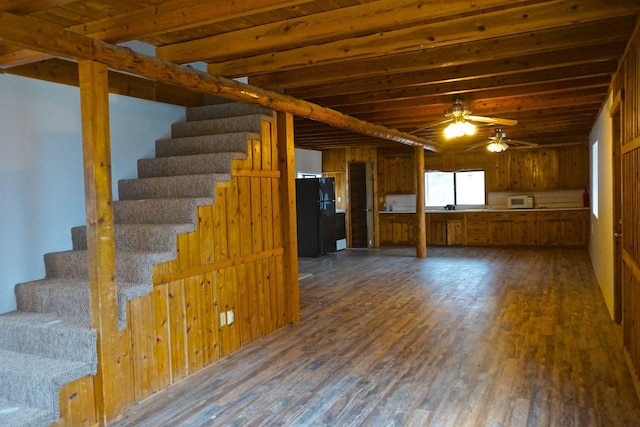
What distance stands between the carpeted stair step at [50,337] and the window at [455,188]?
1048 cm

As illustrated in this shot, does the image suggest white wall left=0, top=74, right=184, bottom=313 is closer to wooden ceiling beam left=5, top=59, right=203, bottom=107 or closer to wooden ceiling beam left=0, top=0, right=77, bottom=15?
wooden ceiling beam left=5, top=59, right=203, bottom=107

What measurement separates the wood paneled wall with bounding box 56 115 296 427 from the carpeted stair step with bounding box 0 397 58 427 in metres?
0.09

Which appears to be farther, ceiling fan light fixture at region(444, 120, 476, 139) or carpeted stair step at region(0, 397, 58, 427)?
ceiling fan light fixture at region(444, 120, 476, 139)

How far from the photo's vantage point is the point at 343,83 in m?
5.24

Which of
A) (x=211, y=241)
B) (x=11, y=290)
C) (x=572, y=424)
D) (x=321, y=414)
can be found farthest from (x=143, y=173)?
(x=572, y=424)

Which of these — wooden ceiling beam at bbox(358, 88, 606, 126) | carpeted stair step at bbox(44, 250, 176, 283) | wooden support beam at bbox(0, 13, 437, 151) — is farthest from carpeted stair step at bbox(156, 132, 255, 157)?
wooden ceiling beam at bbox(358, 88, 606, 126)

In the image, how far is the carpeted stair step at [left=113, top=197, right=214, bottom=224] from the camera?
4.02 meters

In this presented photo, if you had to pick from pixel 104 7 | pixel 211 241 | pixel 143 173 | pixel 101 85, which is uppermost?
pixel 104 7

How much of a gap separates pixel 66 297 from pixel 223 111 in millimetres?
2791

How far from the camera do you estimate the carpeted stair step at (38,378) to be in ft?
9.09

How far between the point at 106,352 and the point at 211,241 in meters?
1.34

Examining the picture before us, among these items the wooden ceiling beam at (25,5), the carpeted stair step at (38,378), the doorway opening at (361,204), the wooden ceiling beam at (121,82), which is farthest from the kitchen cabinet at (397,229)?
the wooden ceiling beam at (25,5)

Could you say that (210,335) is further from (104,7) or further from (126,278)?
(104,7)

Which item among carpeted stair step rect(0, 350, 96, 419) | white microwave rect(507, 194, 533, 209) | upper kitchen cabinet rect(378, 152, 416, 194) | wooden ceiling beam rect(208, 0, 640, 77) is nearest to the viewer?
carpeted stair step rect(0, 350, 96, 419)
